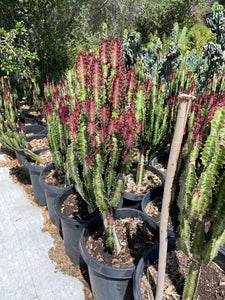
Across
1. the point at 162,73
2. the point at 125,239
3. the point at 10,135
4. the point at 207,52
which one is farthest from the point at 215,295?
the point at 207,52

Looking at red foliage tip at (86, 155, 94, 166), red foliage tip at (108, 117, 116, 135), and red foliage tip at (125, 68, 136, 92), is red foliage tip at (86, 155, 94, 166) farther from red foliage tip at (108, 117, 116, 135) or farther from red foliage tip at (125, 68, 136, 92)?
red foliage tip at (125, 68, 136, 92)

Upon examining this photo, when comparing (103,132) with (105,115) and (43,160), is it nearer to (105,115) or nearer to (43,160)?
(105,115)

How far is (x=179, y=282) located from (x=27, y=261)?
5.27 ft

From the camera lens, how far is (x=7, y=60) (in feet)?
14.6

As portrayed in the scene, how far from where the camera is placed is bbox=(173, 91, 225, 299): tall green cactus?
1.00 meters

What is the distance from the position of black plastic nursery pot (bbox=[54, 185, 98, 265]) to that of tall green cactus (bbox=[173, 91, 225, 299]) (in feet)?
3.49

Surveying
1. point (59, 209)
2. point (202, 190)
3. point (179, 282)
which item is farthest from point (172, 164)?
point (59, 209)

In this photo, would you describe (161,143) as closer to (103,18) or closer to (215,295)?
(215,295)

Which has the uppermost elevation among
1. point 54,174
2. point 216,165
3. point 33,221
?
point 216,165

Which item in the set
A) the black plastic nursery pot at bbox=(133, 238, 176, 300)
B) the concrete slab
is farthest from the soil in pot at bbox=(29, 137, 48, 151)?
the black plastic nursery pot at bbox=(133, 238, 176, 300)

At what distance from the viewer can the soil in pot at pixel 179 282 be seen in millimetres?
1404

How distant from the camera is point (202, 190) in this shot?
1.04 metres

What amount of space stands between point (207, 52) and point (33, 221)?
393cm

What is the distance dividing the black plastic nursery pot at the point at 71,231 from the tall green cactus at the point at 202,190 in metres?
1.06
